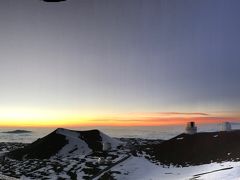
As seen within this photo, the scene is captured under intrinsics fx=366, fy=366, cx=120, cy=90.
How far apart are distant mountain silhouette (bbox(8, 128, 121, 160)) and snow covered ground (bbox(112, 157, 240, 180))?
17.5m

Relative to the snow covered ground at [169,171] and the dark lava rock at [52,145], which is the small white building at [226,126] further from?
the dark lava rock at [52,145]

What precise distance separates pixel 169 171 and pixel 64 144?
31078 mm

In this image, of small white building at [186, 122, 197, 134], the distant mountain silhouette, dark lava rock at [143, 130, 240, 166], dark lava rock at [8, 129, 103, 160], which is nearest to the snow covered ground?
dark lava rock at [143, 130, 240, 166]

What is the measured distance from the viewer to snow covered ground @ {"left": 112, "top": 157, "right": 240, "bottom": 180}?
127ft

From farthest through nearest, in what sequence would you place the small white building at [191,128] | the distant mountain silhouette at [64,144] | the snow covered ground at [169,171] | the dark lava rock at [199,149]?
1. the distant mountain silhouette at [64,144]
2. the small white building at [191,128]
3. the dark lava rock at [199,149]
4. the snow covered ground at [169,171]

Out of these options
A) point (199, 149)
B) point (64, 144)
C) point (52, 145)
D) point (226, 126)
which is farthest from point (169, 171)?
point (52, 145)

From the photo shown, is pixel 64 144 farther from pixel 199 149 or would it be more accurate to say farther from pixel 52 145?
pixel 199 149

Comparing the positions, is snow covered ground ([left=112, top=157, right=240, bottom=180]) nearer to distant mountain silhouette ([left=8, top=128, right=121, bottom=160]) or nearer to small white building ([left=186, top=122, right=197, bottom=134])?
small white building ([left=186, top=122, right=197, bottom=134])

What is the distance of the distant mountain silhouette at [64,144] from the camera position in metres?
69.9

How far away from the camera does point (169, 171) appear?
1868 inches

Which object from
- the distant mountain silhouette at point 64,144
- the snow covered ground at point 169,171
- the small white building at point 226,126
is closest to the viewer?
the snow covered ground at point 169,171

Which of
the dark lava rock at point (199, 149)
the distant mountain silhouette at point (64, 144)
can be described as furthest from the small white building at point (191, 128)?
the distant mountain silhouette at point (64, 144)

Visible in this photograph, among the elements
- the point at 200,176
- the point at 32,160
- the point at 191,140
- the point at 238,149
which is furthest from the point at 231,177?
the point at 32,160

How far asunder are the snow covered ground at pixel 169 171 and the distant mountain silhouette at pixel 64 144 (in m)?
17.5
